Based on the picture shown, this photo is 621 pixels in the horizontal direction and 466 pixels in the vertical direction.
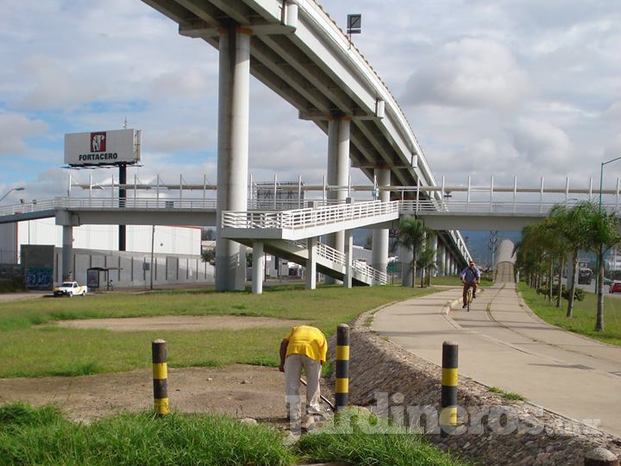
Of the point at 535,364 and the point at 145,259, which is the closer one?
the point at 535,364

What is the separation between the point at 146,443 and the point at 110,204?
193 ft

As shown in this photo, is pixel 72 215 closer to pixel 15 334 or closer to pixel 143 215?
pixel 143 215

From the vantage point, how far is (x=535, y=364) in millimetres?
11438

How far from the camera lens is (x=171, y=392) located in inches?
399

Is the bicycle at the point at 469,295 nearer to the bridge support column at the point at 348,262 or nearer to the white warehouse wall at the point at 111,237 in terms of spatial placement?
the bridge support column at the point at 348,262

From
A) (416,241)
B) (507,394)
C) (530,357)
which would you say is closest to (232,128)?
(416,241)

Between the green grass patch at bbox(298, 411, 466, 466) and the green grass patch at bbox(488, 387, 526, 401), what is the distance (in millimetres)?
1253

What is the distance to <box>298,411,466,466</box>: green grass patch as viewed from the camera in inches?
238

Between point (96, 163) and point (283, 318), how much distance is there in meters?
57.4

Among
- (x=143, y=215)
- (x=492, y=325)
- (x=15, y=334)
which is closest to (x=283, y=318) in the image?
(x=492, y=325)

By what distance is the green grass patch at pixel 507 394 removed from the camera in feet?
25.5

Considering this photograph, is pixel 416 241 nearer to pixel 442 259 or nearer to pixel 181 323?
pixel 181 323

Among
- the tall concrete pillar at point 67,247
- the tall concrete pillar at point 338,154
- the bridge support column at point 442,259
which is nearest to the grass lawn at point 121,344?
the tall concrete pillar at point 338,154

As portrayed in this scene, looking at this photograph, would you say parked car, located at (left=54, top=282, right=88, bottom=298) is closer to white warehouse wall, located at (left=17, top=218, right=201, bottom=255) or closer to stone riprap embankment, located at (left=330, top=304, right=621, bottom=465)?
white warehouse wall, located at (left=17, top=218, right=201, bottom=255)
